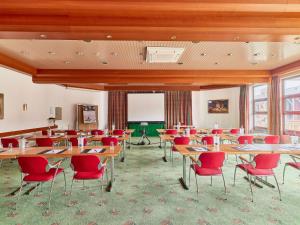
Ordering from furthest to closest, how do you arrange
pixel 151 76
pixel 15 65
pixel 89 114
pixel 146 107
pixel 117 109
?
1. pixel 117 109
2. pixel 146 107
3. pixel 89 114
4. pixel 151 76
5. pixel 15 65

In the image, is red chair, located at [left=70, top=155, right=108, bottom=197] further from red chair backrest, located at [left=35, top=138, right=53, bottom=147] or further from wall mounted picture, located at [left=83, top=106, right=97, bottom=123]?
wall mounted picture, located at [left=83, top=106, right=97, bottom=123]

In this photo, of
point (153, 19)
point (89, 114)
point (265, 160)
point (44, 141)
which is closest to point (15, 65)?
point (44, 141)

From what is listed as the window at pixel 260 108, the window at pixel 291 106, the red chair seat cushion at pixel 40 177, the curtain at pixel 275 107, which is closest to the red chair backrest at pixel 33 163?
the red chair seat cushion at pixel 40 177

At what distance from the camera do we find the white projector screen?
12.7 metres

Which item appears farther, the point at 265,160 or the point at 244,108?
Answer: the point at 244,108

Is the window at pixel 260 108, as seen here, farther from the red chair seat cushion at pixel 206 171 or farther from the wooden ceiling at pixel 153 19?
the red chair seat cushion at pixel 206 171

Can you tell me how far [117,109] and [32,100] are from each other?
581 cm

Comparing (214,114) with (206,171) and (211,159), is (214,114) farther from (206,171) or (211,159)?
(211,159)

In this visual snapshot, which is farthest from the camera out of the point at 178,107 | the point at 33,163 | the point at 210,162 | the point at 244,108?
the point at 178,107

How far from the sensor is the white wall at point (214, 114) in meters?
10.7

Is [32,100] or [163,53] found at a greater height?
[163,53]

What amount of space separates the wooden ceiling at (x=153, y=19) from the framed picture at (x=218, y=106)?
7.78m

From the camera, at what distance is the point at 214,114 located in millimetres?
11648

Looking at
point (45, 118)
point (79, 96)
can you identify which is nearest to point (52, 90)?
point (45, 118)
